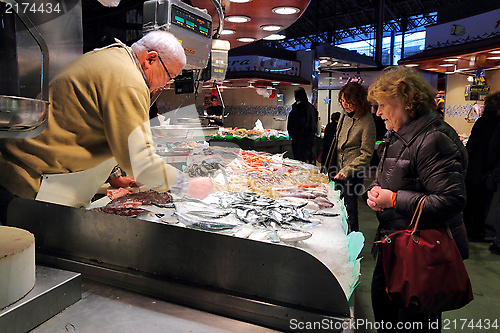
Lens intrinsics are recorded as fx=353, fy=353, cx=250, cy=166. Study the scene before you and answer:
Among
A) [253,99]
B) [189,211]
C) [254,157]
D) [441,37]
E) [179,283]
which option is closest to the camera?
[179,283]

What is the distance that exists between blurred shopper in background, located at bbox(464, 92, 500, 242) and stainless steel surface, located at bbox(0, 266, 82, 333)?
5021 millimetres

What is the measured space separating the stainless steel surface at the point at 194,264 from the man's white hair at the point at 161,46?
853mm

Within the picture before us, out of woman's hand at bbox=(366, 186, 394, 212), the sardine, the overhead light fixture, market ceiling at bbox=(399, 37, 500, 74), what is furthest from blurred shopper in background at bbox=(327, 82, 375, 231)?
market ceiling at bbox=(399, 37, 500, 74)

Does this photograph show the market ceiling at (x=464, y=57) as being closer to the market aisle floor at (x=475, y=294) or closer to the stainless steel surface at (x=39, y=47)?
the market aisle floor at (x=475, y=294)

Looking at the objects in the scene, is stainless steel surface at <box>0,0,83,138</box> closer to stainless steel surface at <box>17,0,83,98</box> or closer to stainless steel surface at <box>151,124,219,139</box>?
stainless steel surface at <box>17,0,83,98</box>

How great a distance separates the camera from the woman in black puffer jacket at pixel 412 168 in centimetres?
171

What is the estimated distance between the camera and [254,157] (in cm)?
403

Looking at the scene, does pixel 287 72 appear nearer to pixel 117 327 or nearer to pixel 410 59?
pixel 410 59

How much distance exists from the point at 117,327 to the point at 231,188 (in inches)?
60.3

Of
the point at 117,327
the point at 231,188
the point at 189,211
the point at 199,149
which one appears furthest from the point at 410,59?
the point at 117,327

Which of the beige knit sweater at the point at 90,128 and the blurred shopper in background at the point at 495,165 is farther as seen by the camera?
the blurred shopper in background at the point at 495,165

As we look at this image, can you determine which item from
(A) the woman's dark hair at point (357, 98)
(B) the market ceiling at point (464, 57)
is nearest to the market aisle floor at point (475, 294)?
(A) the woman's dark hair at point (357, 98)

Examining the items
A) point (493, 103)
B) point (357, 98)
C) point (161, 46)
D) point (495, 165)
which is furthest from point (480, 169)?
point (161, 46)

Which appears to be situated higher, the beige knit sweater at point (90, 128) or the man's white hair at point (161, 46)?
the man's white hair at point (161, 46)
